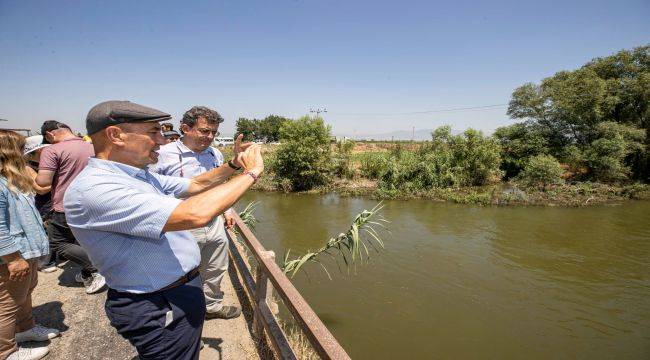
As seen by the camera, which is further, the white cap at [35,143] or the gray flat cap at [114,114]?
the white cap at [35,143]

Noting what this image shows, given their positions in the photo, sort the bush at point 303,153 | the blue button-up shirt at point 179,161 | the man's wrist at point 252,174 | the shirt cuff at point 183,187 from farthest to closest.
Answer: the bush at point 303,153 → the blue button-up shirt at point 179,161 → the shirt cuff at point 183,187 → the man's wrist at point 252,174

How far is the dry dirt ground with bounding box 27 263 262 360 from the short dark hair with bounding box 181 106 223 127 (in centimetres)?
193

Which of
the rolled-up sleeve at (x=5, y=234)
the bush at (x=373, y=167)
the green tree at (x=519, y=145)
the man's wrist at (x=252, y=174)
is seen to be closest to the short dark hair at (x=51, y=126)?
the rolled-up sleeve at (x=5, y=234)

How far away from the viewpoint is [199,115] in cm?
305

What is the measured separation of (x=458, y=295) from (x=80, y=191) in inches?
346

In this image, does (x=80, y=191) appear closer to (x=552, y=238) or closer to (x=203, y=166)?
(x=203, y=166)

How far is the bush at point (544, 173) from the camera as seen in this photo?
67.1 feet

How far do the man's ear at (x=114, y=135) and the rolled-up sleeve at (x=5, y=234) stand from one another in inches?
62.8

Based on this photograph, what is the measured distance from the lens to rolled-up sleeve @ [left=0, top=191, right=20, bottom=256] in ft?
7.13

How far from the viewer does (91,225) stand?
4.15 ft

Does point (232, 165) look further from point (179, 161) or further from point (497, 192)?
point (497, 192)

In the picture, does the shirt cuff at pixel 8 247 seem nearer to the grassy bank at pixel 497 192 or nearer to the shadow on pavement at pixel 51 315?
the shadow on pavement at pixel 51 315

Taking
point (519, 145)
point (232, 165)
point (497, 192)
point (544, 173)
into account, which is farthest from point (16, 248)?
point (519, 145)

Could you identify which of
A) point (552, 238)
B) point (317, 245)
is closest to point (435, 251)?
point (317, 245)
